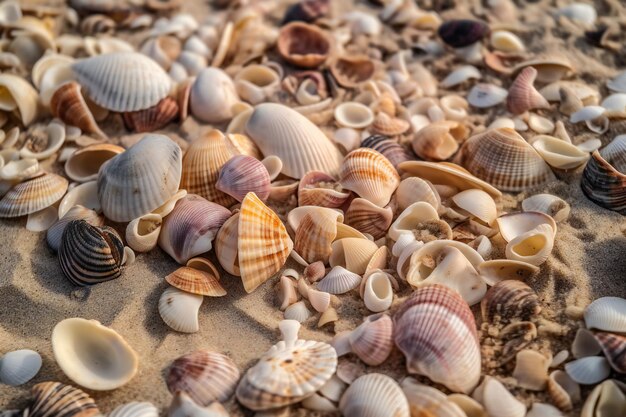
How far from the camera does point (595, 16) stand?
439 centimetres

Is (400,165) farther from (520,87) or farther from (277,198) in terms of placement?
(520,87)

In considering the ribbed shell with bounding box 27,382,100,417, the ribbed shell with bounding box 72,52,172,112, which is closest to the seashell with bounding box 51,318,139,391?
the ribbed shell with bounding box 27,382,100,417

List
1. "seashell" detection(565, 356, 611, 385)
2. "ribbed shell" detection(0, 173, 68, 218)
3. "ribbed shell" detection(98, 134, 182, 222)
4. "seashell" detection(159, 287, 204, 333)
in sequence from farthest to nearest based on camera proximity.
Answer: "ribbed shell" detection(0, 173, 68, 218) → "ribbed shell" detection(98, 134, 182, 222) → "seashell" detection(159, 287, 204, 333) → "seashell" detection(565, 356, 611, 385)

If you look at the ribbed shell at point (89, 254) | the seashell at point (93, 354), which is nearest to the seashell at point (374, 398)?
the seashell at point (93, 354)

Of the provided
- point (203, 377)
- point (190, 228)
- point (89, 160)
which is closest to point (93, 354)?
point (203, 377)

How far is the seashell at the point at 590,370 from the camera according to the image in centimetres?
220

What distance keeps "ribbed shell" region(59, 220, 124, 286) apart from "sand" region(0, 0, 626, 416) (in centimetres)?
6

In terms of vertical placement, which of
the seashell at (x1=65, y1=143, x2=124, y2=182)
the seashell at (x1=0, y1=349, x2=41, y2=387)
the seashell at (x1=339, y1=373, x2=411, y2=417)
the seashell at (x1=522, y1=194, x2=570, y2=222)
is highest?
the seashell at (x1=522, y1=194, x2=570, y2=222)

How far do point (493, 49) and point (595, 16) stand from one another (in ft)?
3.37

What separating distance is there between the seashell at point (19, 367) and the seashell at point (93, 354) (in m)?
0.13

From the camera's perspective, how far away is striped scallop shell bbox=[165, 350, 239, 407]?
2209 mm

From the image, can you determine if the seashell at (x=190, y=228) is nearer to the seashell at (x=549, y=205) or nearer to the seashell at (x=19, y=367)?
the seashell at (x=19, y=367)

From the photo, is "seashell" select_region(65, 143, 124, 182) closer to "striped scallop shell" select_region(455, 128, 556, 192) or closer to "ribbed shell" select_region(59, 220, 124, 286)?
"ribbed shell" select_region(59, 220, 124, 286)

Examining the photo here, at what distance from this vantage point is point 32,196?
9.80 ft
